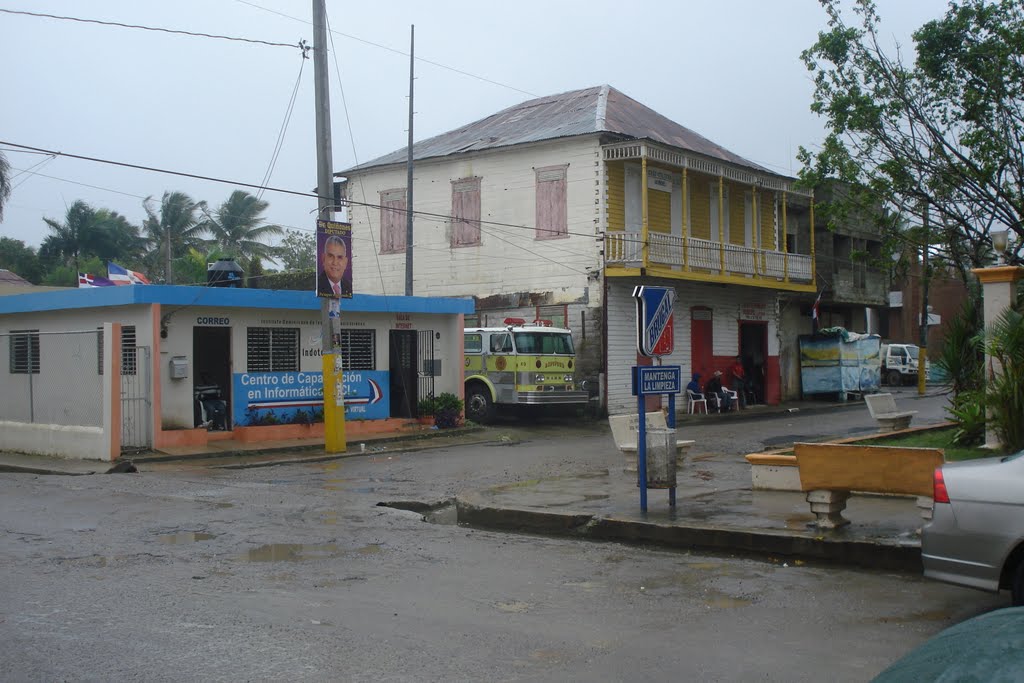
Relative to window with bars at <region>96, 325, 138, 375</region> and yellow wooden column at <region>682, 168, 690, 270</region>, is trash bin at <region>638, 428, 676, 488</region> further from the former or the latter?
yellow wooden column at <region>682, 168, 690, 270</region>

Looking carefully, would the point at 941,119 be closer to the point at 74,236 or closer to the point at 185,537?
the point at 185,537

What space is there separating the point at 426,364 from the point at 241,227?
103 ft

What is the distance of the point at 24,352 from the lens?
20703mm

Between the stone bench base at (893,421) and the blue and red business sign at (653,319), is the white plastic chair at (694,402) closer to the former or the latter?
the stone bench base at (893,421)

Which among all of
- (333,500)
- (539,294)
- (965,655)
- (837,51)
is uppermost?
(837,51)

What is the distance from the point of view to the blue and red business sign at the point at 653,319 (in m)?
10.5

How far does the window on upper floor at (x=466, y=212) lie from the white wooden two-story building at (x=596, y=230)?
0.05 m

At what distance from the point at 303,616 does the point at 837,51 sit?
16.8 metres

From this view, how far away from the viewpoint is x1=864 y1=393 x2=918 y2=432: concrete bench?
1709 cm

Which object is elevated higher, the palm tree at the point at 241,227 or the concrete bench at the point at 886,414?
the palm tree at the point at 241,227

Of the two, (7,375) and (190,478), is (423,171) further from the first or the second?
(190,478)

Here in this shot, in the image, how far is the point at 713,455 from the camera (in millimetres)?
17844

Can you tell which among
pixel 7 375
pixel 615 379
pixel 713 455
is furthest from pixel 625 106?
pixel 7 375

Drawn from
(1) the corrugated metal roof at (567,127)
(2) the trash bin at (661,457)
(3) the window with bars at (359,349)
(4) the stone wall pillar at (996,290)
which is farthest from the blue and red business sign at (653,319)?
(1) the corrugated metal roof at (567,127)
